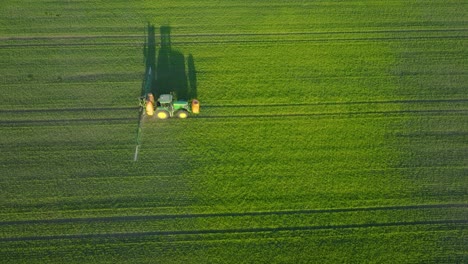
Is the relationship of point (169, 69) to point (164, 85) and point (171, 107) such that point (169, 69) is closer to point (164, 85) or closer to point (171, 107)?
point (164, 85)

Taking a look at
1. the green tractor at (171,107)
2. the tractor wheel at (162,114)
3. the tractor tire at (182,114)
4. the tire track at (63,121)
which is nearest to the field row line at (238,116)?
the tire track at (63,121)

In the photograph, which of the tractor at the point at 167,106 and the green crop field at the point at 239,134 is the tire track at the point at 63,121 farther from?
the tractor at the point at 167,106

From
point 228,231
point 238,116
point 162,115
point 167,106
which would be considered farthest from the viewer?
point 238,116

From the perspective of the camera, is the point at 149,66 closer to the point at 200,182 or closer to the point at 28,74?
the point at 28,74

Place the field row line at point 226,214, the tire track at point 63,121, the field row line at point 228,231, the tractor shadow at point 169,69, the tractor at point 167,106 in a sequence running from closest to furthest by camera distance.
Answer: the field row line at point 228,231 < the field row line at point 226,214 < the tractor at point 167,106 < the tire track at point 63,121 < the tractor shadow at point 169,69

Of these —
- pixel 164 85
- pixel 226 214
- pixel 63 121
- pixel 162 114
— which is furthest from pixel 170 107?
pixel 226 214
